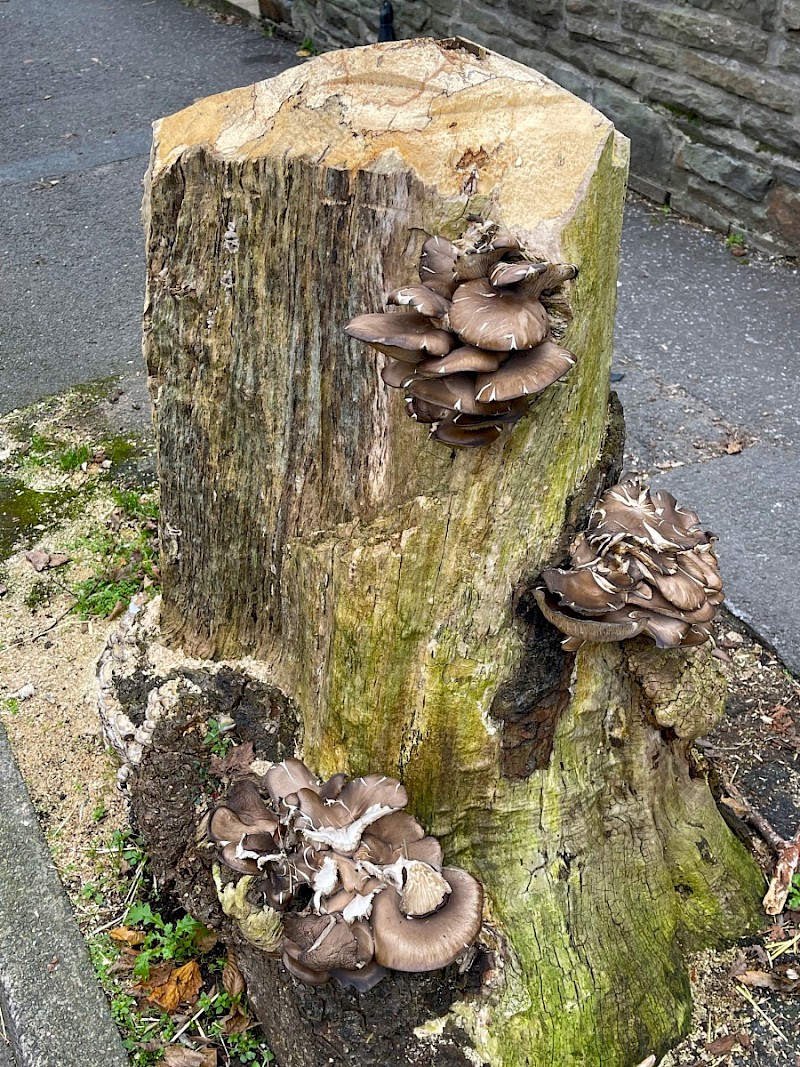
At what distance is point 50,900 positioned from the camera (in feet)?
9.36

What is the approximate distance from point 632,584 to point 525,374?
0.51 meters

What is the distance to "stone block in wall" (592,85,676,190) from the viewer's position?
20.7 ft

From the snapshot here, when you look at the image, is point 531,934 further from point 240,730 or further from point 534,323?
point 534,323

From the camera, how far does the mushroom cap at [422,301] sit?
1.76 m

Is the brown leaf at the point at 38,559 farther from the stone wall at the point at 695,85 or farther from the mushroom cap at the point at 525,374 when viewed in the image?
the stone wall at the point at 695,85

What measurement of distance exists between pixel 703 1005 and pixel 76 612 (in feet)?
8.80

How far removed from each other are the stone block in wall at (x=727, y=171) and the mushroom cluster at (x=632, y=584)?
4582mm

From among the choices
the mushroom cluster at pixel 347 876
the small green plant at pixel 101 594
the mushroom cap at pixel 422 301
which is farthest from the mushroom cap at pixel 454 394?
the small green plant at pixel 101 594

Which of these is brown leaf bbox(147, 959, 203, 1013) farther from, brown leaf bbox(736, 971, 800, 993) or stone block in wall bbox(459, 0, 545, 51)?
stone block in wall bbox(459, 0, 545, 51)

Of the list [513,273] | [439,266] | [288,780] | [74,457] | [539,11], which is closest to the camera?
[513,273]

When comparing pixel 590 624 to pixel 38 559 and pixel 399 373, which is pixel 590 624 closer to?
pixel 399 373

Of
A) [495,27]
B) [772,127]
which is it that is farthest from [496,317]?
[495,27]

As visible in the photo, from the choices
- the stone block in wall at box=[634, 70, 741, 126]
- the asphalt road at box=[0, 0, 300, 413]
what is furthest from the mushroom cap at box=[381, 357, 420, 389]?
the stone block in wall at box=[634, 70, 741, 126]

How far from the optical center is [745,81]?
5645mm
